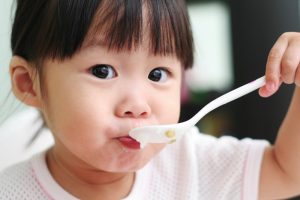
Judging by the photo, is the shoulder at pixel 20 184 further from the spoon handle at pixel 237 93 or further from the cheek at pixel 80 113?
the spoon handle at pixel 237 93

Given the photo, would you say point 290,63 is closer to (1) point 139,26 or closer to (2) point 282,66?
(2) point 282,66

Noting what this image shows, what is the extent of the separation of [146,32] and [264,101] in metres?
0.97

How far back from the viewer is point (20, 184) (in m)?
0.63

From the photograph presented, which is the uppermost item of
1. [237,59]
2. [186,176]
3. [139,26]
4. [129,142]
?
[139,26]

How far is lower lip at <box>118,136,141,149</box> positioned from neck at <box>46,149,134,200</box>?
11 cm

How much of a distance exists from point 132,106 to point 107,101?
0.03 metres

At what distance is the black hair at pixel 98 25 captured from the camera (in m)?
0.52

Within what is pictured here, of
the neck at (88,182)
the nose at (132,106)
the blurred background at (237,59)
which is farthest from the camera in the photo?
the blurred background at (237,59)

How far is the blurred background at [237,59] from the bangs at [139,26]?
0.78 m

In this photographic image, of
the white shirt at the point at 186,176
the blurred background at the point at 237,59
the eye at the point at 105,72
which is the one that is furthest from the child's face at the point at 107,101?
the blurred background at the point at 237,59

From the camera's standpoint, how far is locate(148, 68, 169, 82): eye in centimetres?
56

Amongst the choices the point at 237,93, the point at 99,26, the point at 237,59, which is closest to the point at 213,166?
the point at 237,93

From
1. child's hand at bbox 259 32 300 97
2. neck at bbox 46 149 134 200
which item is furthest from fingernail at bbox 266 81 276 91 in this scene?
neck at bbox 46 149 134 200

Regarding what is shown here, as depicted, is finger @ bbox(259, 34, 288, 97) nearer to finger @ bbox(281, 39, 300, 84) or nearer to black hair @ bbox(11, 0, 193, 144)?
finger @ bbox(281, 39, 300, 84)
